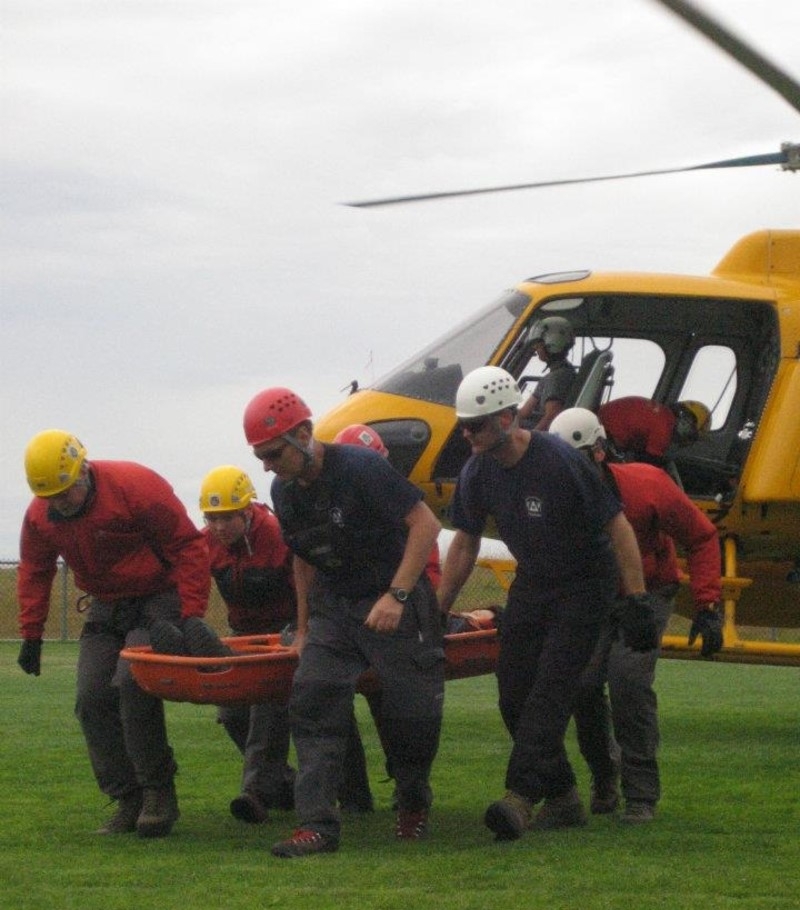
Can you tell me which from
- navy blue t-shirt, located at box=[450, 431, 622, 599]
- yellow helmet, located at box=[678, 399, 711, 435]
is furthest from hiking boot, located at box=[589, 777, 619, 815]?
yellow helmet, located at box=[678, 399, 711, 435]

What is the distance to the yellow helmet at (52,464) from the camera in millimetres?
8359

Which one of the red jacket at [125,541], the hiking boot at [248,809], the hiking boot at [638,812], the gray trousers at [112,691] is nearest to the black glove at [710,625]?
the hiking boot at [638,812]

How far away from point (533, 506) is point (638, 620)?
0.67 m

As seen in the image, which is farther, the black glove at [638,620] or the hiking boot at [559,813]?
the hiking boot at [559,813]

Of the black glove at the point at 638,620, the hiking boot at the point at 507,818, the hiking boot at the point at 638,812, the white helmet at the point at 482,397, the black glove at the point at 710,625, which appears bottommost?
the hiking boot at the point at 638,812

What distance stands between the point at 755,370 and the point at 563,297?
1.59 m

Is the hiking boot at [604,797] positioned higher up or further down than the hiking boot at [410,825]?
further down

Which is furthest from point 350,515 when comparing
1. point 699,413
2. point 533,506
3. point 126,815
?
point 699,413

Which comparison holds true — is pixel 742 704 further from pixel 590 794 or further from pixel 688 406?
pixel 590 794

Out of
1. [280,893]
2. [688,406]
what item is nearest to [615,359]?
[688,406]

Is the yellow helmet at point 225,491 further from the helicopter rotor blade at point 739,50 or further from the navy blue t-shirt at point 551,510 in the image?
the helicopter rotor blade at point 739,50

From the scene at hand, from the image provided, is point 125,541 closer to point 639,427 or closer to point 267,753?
point 267,753

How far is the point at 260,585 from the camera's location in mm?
9523

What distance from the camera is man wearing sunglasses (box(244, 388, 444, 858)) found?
311 inches
